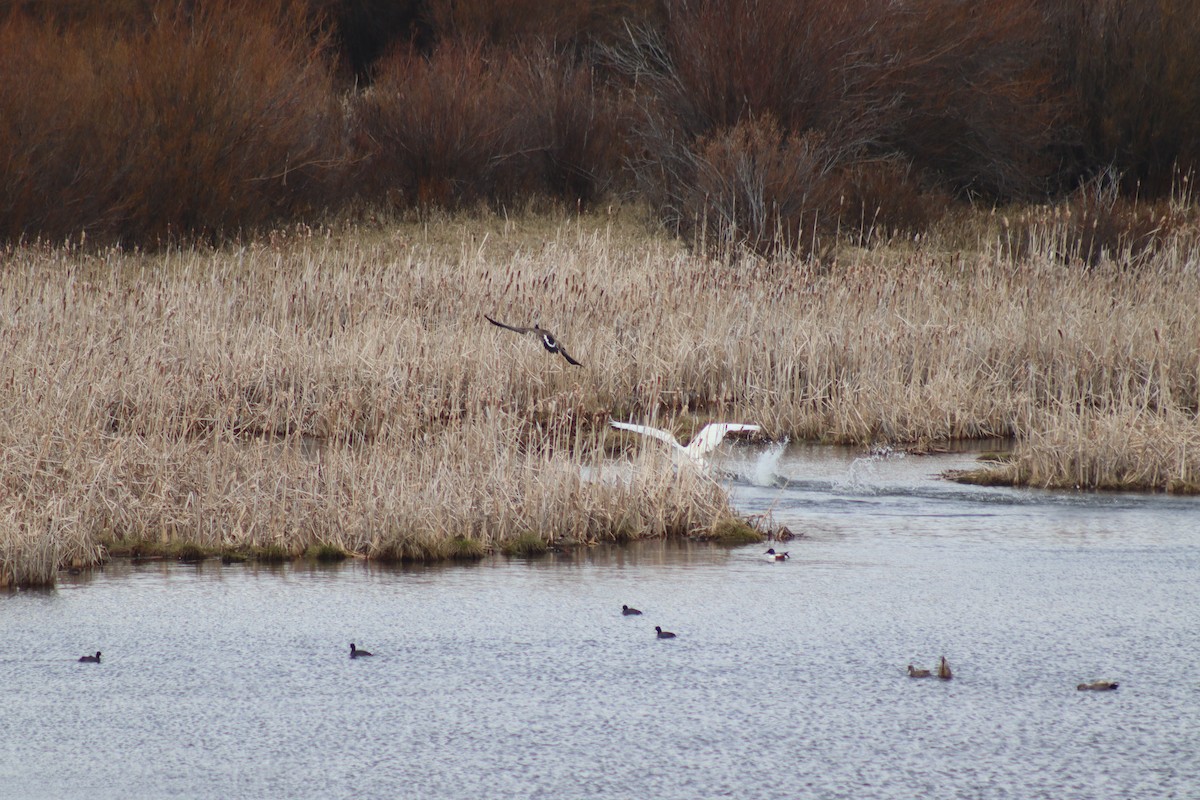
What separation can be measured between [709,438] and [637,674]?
Answer: 3125mm

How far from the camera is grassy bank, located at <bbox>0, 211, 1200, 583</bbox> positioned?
25.0 ft

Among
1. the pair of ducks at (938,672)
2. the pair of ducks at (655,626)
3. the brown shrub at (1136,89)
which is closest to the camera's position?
the pair of ducks at (938,672)

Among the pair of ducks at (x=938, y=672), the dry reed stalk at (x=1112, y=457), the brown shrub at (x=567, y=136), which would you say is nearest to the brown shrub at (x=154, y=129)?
the brown shrub at (x=567, y=136)

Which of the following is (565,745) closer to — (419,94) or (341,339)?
(341,339)

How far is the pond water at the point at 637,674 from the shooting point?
463 cm

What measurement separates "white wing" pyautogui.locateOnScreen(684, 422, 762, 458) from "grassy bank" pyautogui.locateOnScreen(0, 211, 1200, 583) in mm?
242

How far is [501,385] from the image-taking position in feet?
34.6

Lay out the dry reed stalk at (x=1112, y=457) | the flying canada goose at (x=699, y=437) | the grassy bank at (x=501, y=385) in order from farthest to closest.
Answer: the dry reed stalk at (x=1112, y=457) < the flying canada goose at (x=699, y=437) < the grassy bank at (x=501, y=385)

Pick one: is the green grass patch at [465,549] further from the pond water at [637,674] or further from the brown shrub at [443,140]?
the brown shrub at [443,140]

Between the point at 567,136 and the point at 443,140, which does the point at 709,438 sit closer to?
the point at 443,140

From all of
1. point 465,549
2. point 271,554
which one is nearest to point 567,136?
point 465,549

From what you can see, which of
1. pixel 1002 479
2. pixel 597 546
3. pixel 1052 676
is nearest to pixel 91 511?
pixel 597 546

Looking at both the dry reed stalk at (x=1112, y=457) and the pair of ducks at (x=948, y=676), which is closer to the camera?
the pair of ducks at (x=948, y=676)

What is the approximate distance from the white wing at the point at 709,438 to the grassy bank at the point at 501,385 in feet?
0.79
